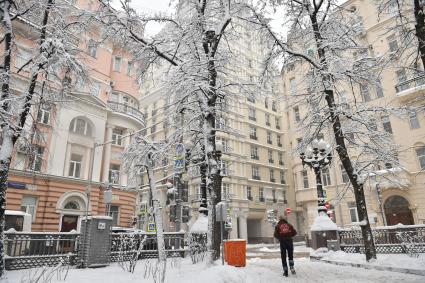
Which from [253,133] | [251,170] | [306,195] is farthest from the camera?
[253,133]

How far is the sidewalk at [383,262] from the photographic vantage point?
29.3 feet

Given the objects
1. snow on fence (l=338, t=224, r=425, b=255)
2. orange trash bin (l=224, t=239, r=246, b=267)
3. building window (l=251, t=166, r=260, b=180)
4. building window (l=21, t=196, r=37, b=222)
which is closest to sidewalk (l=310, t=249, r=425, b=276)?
snow on fence (l=338, t=224, r=425, b=255)

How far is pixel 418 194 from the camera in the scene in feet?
85.5

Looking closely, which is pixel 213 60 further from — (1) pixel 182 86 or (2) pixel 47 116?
(2) pixel 47 116

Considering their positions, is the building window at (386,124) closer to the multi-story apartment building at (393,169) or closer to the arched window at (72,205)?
the multi-story apartment building at (393,169)

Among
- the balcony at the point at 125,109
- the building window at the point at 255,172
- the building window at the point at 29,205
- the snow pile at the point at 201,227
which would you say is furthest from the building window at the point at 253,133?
the snow pile at the point at 201,227

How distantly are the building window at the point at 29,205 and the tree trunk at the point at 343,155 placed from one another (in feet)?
70.7

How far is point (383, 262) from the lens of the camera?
10.3 m

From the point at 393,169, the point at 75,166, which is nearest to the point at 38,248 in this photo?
the point at 75,166

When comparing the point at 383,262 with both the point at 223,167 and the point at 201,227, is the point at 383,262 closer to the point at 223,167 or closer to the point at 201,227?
the point at 201,227

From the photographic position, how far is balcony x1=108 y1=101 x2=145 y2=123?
30.2 m

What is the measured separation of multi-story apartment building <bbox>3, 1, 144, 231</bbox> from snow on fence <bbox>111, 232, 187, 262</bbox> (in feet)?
16.8

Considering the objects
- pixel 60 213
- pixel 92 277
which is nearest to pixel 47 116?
pixel 60 213

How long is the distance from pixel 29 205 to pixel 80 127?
791 cm
